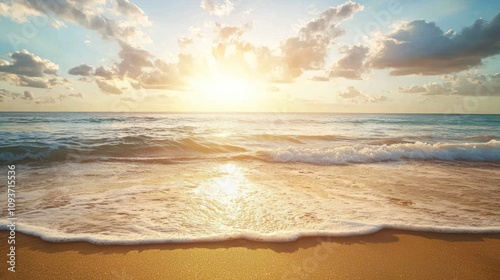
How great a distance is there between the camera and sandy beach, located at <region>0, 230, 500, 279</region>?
2.87 metres

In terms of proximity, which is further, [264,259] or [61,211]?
[61,211]

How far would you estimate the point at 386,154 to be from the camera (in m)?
11.2

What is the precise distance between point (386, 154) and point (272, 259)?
1002cm

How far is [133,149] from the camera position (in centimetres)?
1296

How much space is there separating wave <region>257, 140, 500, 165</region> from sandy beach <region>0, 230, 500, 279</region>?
6.76 m

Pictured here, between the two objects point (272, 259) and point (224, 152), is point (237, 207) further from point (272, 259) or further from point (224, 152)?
point (224, 152)

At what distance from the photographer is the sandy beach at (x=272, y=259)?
2.87 m

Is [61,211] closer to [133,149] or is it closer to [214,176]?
[214,176]

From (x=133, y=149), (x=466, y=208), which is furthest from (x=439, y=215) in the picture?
(x=133, y=149)

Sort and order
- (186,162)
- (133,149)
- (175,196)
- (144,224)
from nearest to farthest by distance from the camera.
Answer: (144,224), (175,196), (186,162), (133,149)

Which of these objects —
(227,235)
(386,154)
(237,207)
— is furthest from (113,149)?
(386,154)

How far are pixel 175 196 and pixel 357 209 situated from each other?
147 inches

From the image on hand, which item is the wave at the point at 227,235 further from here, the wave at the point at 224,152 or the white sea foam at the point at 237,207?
the wave at the point at 224,152

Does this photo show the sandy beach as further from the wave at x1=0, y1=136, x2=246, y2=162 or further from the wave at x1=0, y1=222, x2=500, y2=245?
the wave at x1=0, y1=136, x2=246, y2=162
